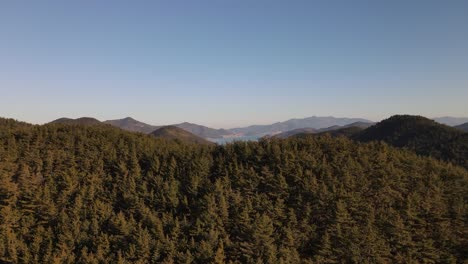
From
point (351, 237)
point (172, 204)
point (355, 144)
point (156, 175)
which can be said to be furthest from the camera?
point (355, 144)

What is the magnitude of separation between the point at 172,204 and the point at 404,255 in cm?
4864

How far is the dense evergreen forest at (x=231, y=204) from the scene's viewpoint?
59.6 m

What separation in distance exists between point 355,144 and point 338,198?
2991 cm

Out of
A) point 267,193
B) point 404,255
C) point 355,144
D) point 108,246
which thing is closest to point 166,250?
point 108,246

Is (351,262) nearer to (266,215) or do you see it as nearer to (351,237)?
(351,237)

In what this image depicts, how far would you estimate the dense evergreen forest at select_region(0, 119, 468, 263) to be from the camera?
5956 centimetres

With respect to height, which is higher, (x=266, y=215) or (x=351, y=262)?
(x=266, y=215)

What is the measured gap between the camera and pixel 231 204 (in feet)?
233

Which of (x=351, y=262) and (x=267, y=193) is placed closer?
(x=351, y=262)

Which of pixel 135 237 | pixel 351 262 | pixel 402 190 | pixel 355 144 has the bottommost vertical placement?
pixel 351 262

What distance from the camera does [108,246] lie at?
58.8 m

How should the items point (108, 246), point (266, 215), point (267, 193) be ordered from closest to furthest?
1. point (108, 246)
2. point (266, 215)
3. point (267, 193)

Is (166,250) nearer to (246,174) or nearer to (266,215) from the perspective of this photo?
(266,215)

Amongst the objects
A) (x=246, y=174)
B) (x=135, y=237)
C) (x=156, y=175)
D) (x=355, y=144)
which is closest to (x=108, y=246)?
(x=135, y=237)
